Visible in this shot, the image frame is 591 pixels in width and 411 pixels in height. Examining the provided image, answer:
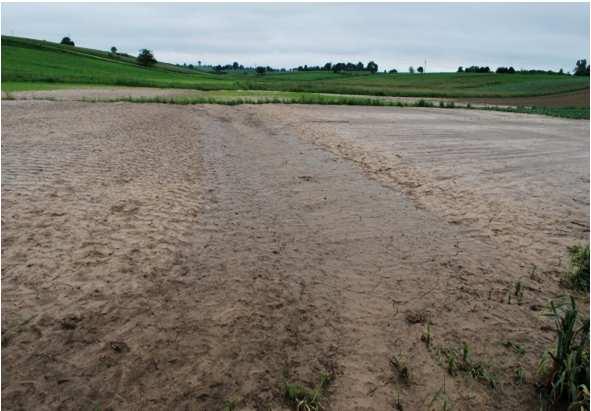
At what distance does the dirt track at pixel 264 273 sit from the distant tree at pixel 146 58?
97.4 meters

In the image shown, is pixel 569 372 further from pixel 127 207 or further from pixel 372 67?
pixel 372 67

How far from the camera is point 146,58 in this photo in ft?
333

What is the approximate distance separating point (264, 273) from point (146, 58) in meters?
107

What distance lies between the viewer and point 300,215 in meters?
8.29

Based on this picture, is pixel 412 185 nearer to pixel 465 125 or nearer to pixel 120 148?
pixel 120 148

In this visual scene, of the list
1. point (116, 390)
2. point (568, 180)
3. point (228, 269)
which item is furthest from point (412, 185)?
point (116, 390)

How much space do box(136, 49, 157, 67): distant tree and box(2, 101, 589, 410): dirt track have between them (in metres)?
97.4

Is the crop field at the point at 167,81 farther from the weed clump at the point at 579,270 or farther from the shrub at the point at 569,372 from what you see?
the shrub at the point at 569,372

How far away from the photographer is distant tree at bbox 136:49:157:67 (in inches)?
3996

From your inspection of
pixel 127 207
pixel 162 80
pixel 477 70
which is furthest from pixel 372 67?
pixel 127 207

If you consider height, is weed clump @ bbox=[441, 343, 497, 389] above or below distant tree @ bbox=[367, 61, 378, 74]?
below

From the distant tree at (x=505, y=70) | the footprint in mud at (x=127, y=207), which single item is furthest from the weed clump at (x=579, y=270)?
the distant tree at (x=505, y=70)

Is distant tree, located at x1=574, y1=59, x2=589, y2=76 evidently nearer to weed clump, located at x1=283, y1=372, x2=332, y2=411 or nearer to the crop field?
the crop field

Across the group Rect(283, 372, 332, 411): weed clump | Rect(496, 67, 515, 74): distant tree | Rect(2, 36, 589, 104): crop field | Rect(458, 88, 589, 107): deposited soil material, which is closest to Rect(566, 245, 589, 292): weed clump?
Rect(283, 372, 332, 411): weed clump
